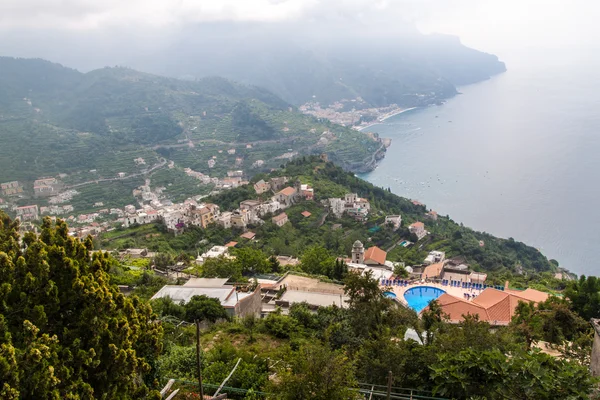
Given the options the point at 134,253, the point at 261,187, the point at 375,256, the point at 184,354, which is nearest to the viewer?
the point at 184,354

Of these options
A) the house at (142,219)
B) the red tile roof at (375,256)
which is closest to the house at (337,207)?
the red tile roof at (375,256)

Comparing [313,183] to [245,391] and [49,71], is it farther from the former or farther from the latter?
[49,71]

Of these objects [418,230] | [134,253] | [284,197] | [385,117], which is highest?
[134,253]

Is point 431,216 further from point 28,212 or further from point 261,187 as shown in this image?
point 28,212

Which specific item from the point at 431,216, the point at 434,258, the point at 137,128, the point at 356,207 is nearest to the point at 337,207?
the point at 356,207

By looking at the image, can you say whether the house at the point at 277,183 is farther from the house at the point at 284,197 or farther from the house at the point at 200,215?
the house at the point at 200,215

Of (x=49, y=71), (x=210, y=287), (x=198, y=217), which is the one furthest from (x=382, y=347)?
(x=49, y=71)
